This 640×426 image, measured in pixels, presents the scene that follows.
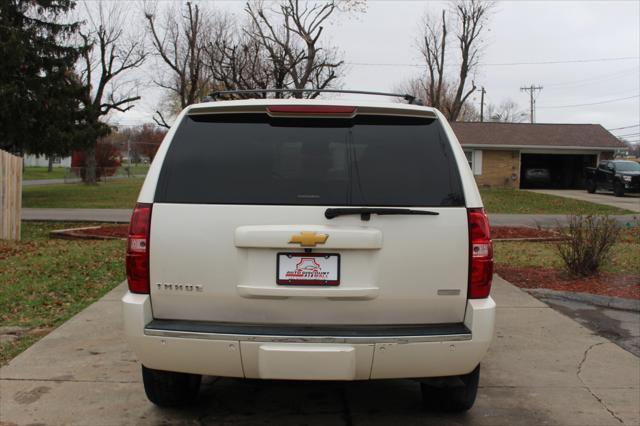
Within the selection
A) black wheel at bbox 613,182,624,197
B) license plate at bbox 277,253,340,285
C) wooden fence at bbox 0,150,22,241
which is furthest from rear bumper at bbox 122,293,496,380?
black wheel at bbox 613,182,624,197

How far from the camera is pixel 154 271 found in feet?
10.3

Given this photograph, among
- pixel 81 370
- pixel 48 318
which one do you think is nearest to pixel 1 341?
pixel 48 318

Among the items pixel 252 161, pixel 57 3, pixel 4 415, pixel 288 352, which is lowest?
pixel 4 415

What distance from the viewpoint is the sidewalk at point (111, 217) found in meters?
17.0

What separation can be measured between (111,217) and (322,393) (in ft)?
48.8

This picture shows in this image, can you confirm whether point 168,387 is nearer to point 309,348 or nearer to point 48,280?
point 309,348

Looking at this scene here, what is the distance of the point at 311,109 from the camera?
131 inches

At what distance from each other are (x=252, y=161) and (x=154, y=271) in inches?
30.5

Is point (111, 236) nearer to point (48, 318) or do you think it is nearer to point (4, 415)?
point (48, 318)

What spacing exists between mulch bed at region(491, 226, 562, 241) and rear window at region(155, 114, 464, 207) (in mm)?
10059

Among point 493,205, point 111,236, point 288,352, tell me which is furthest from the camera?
point 493,205

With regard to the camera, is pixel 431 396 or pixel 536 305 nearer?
pixel 431 396

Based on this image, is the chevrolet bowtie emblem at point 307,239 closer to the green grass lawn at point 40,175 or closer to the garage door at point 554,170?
the garage door at point 554,170

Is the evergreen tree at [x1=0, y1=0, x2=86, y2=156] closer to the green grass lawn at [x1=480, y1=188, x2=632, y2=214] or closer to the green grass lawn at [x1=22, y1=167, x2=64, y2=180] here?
the green grass lawn at [x1=480, y1=188, x2=632, y2=214]
